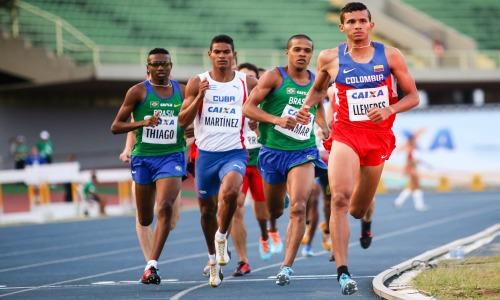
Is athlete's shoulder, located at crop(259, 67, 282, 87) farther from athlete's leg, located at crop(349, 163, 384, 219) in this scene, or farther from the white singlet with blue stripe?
athlete's leg, located at crop(349, 163, 384, 219)

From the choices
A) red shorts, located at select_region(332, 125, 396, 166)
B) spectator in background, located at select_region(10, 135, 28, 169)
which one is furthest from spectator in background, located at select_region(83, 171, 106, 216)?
red shorts, located at select_region(332, 125, 396, 166)

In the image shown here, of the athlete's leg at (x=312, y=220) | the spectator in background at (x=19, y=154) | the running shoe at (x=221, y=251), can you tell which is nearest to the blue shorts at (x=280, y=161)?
the running shoe at (x=221, y=251)

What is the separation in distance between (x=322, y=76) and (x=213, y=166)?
2.21 m

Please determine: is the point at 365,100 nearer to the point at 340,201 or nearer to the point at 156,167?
the point at 340,201

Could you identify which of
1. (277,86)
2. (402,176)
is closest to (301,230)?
(277,86)

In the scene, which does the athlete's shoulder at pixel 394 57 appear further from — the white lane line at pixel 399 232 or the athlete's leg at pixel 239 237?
the athlete's leg at pixel 239 237

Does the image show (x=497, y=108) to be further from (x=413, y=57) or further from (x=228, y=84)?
(x=228, y=84)

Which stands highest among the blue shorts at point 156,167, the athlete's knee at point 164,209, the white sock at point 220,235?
the blue shorts at point 156,167

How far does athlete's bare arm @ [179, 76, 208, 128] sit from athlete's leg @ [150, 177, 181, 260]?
601 mm

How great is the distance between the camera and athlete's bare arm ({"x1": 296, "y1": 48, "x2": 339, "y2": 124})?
1009 centimetres

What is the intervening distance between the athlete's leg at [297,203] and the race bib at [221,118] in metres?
0.82

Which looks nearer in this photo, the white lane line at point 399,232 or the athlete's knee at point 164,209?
the white lane line at point 399,232

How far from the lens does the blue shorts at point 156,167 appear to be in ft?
39.3

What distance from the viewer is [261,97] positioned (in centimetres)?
1167
